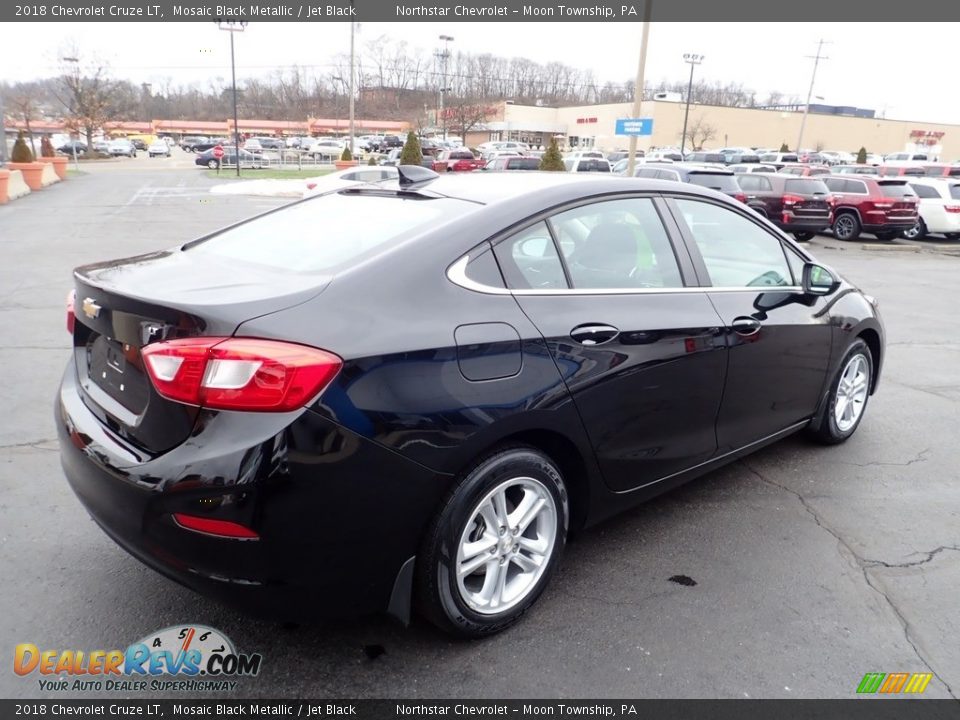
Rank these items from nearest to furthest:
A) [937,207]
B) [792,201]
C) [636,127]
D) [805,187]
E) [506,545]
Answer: [506,545], [792,201], [805,187], [937,207], [636,127]

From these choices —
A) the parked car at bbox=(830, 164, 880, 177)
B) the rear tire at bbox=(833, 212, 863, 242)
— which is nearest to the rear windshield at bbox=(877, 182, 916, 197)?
the rear tire at bbox=(833, 212, 863, 242)

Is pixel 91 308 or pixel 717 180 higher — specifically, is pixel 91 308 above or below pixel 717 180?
above

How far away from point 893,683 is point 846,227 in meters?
20.4

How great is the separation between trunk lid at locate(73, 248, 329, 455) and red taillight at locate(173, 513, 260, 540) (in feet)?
0.84

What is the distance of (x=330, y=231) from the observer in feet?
9.97

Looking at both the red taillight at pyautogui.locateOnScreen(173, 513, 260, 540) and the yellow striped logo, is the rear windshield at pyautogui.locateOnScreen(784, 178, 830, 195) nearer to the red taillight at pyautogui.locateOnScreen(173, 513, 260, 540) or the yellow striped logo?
the yellow striped logo

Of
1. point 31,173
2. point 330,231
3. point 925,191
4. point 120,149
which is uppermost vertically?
point 330,231

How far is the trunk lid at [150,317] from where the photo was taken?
88.0 inches

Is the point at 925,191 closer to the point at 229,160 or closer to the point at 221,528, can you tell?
the point at 221,528

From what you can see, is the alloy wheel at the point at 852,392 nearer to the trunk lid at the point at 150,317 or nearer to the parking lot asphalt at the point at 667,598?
the parking lot asphalt at the point at 667,598

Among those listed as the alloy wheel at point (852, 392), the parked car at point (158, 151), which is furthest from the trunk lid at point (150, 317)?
the parked car at point (158, 151)

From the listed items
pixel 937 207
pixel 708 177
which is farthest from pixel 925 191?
pixel 708 177

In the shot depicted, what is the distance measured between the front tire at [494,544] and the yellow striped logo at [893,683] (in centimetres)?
119

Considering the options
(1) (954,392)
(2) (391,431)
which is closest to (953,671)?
(2) (391,431)
